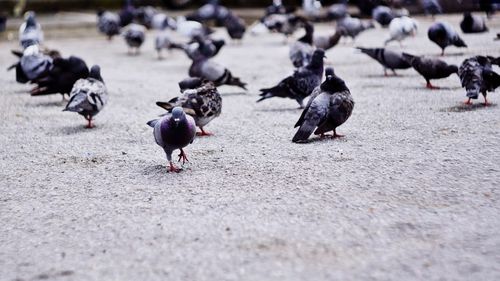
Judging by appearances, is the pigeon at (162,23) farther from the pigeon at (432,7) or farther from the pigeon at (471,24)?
the pigeon at (471,24)

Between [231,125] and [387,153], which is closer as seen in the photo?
[387,153]

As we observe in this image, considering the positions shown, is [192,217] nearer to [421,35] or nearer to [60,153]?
[60,153]

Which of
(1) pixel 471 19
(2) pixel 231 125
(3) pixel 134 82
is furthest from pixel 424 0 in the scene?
(2) pixel 231 125

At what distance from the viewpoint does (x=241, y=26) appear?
1513cm

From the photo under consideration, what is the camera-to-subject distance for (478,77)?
6.64 meters

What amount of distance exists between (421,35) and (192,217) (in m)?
Answer: 11.5

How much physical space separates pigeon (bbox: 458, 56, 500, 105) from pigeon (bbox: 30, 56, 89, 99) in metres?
4.27

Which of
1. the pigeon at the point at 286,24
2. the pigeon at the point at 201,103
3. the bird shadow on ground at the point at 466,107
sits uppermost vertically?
the pigeon at the point at 201,103

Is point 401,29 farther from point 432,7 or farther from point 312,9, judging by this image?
point 312,9

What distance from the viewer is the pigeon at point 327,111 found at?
557 cm

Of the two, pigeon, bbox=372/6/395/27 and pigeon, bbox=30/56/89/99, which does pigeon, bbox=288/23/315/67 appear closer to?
pigeon, bbox=30/56/89/99

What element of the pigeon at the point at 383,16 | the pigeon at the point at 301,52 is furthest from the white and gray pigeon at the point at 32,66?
the pigeon at the point at 383,16

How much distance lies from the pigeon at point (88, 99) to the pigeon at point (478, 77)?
12.1ft

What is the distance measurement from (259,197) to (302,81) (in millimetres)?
3116
